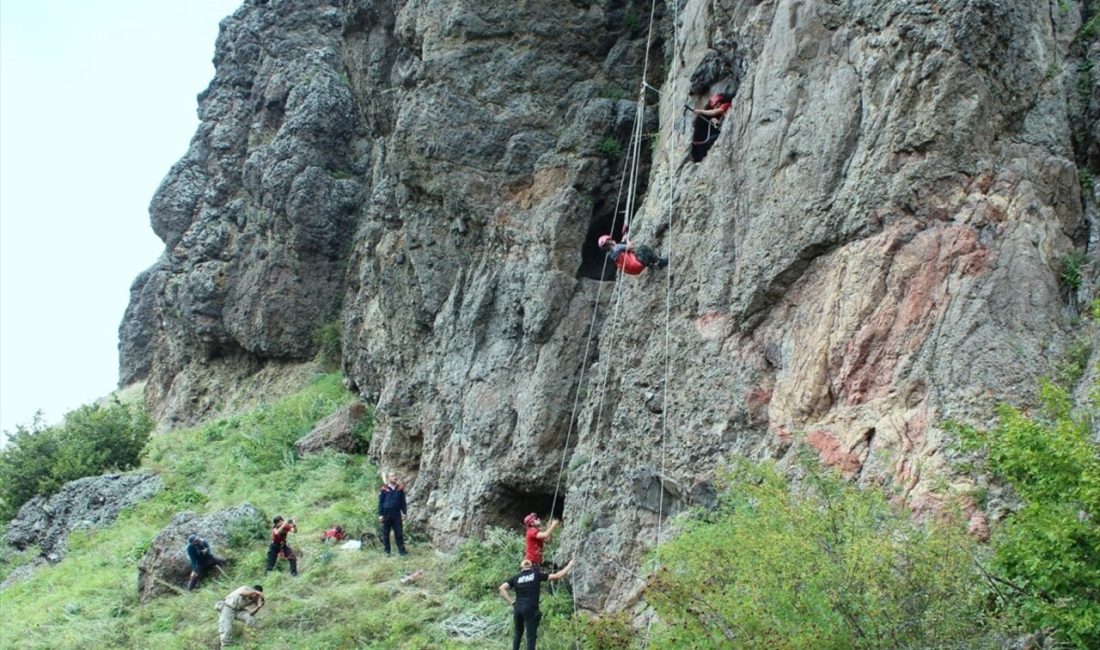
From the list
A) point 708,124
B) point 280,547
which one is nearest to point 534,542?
point 280,547

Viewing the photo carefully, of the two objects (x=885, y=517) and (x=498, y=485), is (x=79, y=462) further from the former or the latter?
(x=885, y=517)

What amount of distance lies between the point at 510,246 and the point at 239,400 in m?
15.8

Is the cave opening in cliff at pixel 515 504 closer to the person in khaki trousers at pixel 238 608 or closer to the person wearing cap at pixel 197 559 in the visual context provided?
the person in khaki trousers at pixel 238 608

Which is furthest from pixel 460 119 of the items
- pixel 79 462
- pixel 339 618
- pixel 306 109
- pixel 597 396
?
pixel 79 462

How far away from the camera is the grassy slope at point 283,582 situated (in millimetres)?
16500

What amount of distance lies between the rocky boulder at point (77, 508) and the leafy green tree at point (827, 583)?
19745 millimetres

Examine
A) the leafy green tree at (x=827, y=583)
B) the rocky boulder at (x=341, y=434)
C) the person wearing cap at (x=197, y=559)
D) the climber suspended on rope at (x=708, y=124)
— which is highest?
the climber suspended on rope at (x=708, y=124)

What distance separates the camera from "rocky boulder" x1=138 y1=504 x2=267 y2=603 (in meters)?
19.8

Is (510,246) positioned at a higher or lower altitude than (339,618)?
higher

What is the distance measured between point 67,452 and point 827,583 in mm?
24945

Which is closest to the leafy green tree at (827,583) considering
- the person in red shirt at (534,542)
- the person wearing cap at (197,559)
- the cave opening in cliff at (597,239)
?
the person in red shirt at (534,542)

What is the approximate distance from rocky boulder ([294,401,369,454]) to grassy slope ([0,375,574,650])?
44cm

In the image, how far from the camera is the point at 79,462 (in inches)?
1117

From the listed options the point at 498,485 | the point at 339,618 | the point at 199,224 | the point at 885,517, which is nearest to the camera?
the point at 885,517
